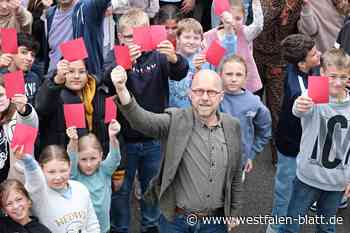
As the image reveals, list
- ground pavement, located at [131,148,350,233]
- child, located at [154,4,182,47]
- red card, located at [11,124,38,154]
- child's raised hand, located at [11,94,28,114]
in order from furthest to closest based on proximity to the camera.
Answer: child, located at [154,4,182,47]
ground pavement, located at [131,148,350,233]
child's raised hand, located at [11,94,28,114]
red card, located at [11,124,38,154]

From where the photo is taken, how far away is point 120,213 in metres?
4.45

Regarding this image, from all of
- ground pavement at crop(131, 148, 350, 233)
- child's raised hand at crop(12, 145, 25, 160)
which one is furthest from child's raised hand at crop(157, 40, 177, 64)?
ground pavement at crop(131, 148, 350, 233)

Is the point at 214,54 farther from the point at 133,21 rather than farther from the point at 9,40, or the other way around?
the point at 9,40

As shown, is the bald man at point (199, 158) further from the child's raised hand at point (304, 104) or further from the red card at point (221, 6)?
the red card at point (221, 6)

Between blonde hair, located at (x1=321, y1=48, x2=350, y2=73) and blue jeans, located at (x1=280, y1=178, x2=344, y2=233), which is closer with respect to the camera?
blonde hair, located at (x1=321, y1=48, x2=350, y2=73)

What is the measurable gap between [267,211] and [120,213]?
1365 millimetres

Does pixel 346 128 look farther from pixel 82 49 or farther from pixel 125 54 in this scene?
pixel 82 49

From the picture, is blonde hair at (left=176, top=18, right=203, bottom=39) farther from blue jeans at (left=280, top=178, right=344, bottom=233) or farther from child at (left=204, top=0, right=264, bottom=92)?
blue jeans at (left=280, top=178, right=344, bottom=233)

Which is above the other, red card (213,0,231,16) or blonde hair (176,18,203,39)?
red card (213,0,231,16)

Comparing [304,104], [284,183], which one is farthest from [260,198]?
[304,104]

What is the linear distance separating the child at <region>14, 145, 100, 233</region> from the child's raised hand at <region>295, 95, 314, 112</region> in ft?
4.53

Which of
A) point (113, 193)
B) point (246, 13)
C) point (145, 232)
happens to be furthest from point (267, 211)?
point (246, 13)

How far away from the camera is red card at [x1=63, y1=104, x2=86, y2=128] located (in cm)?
375

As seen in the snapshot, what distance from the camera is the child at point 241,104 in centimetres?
424
